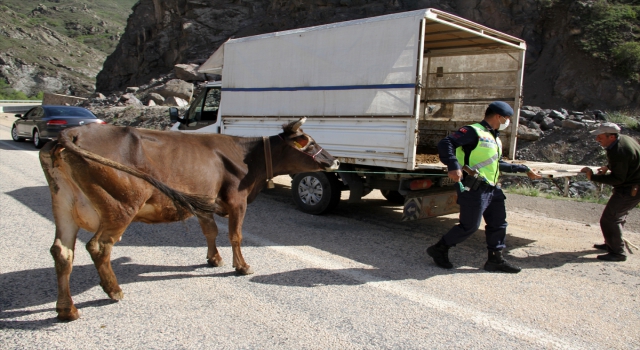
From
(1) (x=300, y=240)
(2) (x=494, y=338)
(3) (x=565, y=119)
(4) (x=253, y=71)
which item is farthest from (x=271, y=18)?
(2) (x=494, y=338)

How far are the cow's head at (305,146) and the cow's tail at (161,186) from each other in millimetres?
1423

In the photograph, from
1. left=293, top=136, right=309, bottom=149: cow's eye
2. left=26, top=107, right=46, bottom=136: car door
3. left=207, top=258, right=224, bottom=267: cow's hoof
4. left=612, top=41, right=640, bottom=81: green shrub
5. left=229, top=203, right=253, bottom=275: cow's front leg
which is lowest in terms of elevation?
left=207, top=258, right=224, bottom=267: cow's hoof

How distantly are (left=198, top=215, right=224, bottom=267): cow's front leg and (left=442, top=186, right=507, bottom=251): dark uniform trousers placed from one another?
253cm

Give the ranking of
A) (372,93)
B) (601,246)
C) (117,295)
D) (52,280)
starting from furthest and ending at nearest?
(372,93) < (601,246) < (52,280) < (117,295)

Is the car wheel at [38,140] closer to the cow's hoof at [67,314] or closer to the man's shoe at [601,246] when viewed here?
the cow's hoof at [67,314]

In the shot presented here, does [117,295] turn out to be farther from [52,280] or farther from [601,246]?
[601,246]

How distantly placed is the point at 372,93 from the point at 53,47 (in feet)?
294

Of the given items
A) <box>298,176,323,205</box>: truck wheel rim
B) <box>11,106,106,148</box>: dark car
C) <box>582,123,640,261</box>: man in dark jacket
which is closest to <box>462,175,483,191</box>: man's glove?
<box>582,123,640,261</box>: man in dark jacket

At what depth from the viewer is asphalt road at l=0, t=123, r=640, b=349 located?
3.74 m

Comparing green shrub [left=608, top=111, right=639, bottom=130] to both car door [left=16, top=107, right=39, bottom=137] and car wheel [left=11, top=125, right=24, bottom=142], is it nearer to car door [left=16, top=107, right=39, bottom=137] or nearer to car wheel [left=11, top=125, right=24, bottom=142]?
car door [left=16, top=107, right=39, bottom=137]

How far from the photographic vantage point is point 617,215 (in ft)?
20.3

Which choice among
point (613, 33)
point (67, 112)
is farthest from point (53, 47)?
point (613, 33)

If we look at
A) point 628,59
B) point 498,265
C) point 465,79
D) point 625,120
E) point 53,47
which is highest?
point 53,47

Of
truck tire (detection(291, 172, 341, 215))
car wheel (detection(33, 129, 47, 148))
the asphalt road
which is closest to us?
the asphalt road
